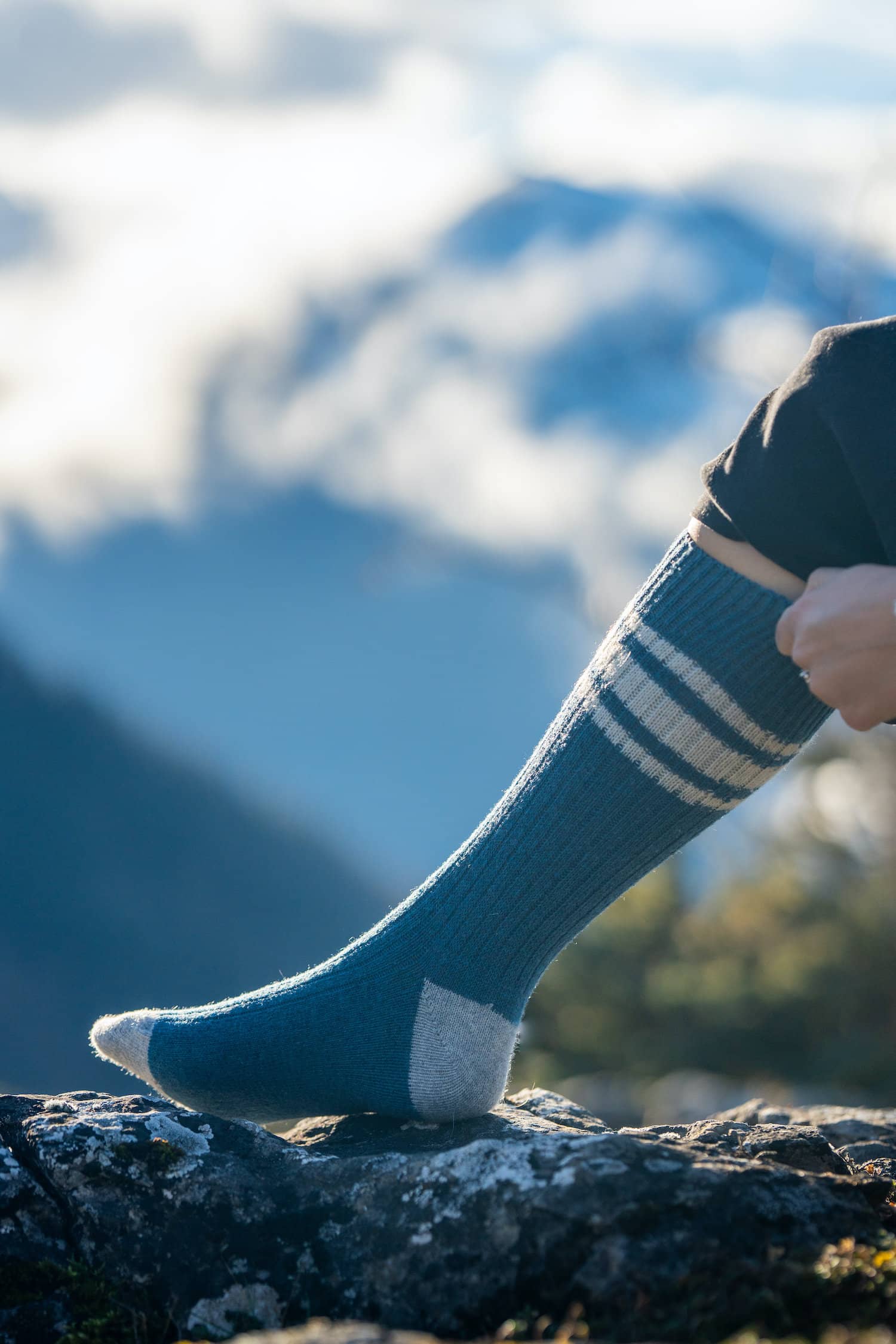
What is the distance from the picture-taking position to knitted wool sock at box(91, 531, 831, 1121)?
1180 mm

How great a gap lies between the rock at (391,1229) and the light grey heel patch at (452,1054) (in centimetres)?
15

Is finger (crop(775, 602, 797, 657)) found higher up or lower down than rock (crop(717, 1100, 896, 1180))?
higher up

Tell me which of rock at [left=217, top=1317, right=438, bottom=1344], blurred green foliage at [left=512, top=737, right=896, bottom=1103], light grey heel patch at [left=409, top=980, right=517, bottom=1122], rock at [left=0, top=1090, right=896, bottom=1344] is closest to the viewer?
rock at [left=217, top=1317, right=438, bottom=1344]

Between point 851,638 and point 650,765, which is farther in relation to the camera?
point 650,765

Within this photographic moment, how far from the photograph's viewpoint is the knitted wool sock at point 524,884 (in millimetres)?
1180

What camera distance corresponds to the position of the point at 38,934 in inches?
454

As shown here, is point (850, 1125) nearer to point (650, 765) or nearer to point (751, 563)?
Answer: point (650, 765)

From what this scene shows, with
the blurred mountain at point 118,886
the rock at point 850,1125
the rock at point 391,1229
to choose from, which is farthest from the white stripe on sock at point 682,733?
the blurred mountain at point 118,886

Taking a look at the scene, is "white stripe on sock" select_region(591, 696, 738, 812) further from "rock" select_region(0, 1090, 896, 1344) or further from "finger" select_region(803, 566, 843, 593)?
"rock" select_region(0, 1090, 896, 1344)

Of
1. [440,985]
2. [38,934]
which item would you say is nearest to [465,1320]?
[440,985]

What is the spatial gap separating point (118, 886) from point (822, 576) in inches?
510

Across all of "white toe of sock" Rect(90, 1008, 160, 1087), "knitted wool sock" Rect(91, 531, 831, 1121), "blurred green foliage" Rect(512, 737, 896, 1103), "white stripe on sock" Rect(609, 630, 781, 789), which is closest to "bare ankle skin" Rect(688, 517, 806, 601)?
"knitted wool sock" Rect(91, 531, 831, 1121)

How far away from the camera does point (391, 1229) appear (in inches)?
39.3

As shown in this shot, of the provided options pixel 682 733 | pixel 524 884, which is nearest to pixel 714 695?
pixel 682 733
